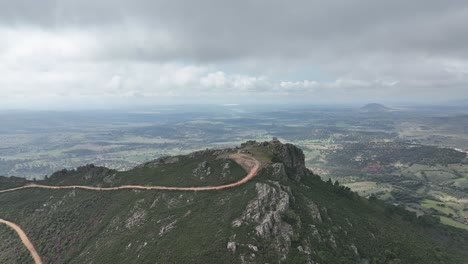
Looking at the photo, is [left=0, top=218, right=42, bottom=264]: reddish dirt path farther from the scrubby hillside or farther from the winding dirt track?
the scrubby hillside

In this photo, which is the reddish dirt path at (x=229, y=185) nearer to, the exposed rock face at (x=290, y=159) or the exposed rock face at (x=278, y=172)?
the exposed rock face at (x=278, y=172)

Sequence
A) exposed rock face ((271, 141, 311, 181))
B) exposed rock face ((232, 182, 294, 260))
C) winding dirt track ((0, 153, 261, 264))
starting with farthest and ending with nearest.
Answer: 1. exposed rock face ((271, 141, 311, 181))
2. winding dirt track ((0, 153, 261, 264))
3. exposed rock face ((232, 182, 294, 260))

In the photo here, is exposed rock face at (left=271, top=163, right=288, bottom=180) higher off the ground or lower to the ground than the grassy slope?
higher

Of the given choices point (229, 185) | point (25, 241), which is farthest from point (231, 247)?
point (25, 241)

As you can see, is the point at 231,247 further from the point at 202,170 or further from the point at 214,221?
the point at 202,170

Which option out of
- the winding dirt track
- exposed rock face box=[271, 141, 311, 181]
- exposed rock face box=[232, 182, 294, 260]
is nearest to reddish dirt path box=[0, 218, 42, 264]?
the winding dirt track

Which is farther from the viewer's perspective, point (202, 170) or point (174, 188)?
point (202, 170)

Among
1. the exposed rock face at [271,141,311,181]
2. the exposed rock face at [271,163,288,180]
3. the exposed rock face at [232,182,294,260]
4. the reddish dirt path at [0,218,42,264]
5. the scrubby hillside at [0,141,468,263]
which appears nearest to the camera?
the exposed rock face at [232,182,294,260]

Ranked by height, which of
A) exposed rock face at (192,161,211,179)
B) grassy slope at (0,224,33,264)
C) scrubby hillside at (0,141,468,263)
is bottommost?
grassy slope at (0,224,33,264)

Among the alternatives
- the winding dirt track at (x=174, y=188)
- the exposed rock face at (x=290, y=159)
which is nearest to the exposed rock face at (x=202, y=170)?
the winding dirt track at (x=174, y=188)
